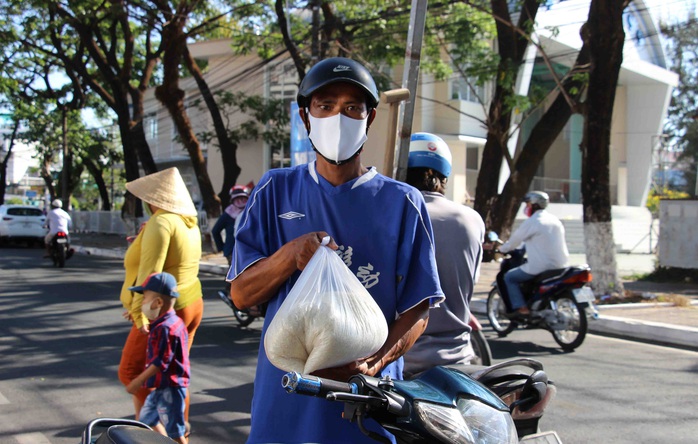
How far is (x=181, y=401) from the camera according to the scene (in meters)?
4.13

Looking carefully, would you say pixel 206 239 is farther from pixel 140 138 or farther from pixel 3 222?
pixel 3 222

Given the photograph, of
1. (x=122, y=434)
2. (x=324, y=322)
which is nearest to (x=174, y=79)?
(x=122, y=434)

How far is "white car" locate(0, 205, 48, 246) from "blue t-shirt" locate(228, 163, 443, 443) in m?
23.3

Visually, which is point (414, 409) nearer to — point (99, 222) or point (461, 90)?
point (461, 90)

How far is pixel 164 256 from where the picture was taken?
4469mm

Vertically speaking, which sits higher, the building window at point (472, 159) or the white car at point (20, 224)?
the building window at point (472, 159)

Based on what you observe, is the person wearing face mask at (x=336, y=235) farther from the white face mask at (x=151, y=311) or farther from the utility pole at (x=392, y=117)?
the white face mask at (x=151, y=311)

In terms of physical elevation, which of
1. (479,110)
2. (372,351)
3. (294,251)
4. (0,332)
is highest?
(479,110)

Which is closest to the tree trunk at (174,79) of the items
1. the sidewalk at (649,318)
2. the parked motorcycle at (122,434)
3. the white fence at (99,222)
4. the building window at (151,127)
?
the sidewalk at (649,318)

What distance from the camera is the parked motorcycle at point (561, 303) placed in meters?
7.72

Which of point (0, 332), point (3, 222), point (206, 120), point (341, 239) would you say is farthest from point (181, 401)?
point (206, 120)

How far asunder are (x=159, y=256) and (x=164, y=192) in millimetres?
429

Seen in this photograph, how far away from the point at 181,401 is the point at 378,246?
2599 millimetres

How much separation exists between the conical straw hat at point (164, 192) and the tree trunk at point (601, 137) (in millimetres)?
8312
